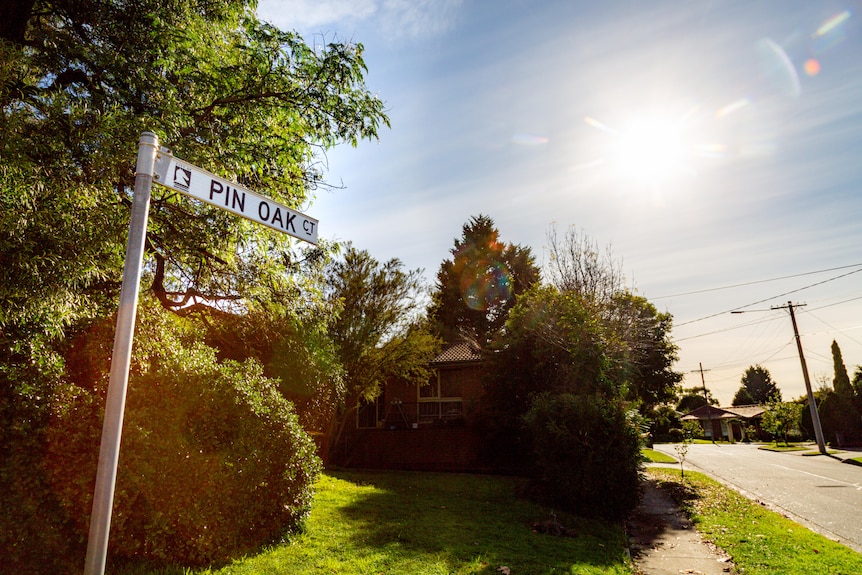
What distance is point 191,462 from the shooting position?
5840 millimetres

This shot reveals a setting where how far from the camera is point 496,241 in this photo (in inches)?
1837

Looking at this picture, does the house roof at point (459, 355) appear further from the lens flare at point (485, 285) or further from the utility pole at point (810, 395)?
the utility pole at point (810, 395)

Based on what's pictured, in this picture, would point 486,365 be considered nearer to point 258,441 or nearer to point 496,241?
point 258,441

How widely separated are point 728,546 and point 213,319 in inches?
481

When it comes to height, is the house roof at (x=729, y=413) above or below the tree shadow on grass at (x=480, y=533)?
above

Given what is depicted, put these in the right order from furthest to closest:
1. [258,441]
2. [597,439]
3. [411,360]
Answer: [411,360] < [597,439] < [258,441]

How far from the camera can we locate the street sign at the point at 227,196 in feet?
9.82

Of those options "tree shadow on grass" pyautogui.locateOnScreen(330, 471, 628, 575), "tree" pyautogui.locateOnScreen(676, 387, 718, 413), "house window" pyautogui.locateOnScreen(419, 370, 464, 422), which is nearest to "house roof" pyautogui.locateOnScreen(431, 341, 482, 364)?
"house window" pyautogui.locateOnScreen(419, 370, 464, 422)

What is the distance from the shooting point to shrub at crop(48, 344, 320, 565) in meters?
5.07

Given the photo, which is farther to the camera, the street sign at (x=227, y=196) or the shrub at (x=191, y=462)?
the shrub at (x=191, y=462)

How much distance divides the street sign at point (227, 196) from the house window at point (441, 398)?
22.7m

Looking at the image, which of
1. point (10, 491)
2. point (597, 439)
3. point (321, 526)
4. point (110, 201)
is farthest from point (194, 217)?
point (597, 439)

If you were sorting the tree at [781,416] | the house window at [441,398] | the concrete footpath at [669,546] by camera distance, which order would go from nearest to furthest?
the concrete footpath at [669,546]
the house window at [441,398]
the tree at [781,416]

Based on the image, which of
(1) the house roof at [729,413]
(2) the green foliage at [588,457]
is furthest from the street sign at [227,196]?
(1) the house roof at [729,413]
